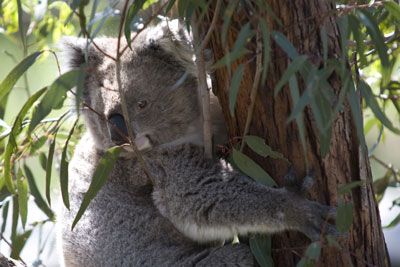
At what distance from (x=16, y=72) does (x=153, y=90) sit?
78 cm

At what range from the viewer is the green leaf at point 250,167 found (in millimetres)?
2301

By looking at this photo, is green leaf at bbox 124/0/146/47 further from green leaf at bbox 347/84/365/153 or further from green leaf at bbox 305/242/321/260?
green leaf at bbox 305/242/321/260

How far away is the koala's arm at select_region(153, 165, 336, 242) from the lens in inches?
91.9

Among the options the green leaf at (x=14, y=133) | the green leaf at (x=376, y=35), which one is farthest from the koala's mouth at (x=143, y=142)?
the green leaf at (x=376, y=35)

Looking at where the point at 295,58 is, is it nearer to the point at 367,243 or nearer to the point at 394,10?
the point at 394,10

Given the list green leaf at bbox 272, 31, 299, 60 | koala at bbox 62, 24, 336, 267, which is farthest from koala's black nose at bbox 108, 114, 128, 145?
green leaf at bbox 272, 31, 299, 60

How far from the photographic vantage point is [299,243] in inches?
94.3

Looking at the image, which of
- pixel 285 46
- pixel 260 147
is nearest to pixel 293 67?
pixel 285 46

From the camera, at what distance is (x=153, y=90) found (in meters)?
2.83

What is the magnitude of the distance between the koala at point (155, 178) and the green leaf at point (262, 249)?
38mm

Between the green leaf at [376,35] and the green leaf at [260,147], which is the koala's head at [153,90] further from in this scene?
the green leaf at [376,35]

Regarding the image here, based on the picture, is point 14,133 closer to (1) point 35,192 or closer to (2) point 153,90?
(1) point 35,192

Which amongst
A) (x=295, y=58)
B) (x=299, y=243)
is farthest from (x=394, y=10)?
(x=299, y=243)

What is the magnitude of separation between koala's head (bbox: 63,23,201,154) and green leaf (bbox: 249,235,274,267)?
54 centimetres
